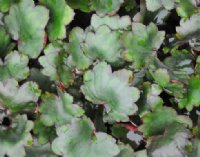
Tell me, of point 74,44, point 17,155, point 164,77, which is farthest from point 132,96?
point 17,155

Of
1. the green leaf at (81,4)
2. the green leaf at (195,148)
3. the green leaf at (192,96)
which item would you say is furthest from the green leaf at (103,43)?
the green leaf at (195,148)

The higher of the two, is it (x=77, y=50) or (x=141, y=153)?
(x=77, y=50)

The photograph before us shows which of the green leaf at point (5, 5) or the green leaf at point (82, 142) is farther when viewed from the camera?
the green leaf at point (5, 5)

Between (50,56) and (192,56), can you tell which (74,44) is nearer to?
(50,56)

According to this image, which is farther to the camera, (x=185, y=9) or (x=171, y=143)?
(x=185, y=9)

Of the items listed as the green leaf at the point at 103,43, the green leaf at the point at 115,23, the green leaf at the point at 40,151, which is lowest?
the green leaf at the point at 40,151

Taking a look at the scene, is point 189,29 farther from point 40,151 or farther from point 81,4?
point 40,151

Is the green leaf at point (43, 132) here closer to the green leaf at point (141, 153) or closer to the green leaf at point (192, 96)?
the green leaf at point (141, 153)

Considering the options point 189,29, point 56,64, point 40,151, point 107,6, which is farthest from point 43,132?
point 189,29
